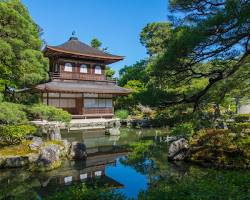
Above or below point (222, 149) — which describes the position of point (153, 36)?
above

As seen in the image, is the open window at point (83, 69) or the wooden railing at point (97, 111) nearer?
the wooden railing at point (97, 111)

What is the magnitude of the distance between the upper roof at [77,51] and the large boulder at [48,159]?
14325 mm

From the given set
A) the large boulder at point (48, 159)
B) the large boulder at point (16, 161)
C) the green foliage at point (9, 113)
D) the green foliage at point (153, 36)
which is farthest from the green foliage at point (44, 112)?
the green foliage at point (153, 36)

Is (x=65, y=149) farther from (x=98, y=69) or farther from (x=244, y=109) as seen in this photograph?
(x=244, y=109)

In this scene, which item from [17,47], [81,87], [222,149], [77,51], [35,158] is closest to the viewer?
[222,149]

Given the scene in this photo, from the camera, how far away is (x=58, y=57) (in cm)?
2408

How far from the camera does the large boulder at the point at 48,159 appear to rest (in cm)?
903

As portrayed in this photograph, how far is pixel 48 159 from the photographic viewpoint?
927cm

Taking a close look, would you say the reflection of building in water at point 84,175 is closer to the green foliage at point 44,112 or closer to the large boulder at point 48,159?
the large boulder at point 48,159

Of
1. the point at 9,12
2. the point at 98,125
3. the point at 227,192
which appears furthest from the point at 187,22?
the point at 98,125

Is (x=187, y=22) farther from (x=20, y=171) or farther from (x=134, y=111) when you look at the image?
(x=134, y=111)

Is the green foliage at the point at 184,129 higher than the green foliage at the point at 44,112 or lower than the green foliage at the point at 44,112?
lower

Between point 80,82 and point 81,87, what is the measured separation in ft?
4.69

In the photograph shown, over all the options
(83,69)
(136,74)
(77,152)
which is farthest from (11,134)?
(136,74)
